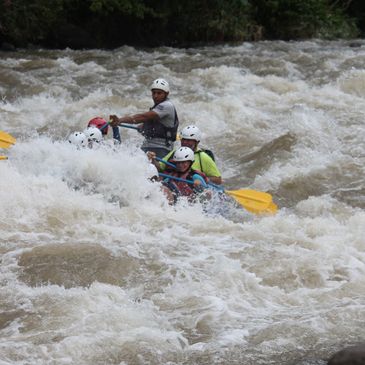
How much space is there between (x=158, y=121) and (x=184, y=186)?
1.10 meters

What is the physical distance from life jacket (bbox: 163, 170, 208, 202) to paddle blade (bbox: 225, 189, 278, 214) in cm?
39

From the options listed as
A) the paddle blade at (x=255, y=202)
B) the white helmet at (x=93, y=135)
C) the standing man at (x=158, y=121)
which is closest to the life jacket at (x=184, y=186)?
the paddle blade at (x=255, y=202)

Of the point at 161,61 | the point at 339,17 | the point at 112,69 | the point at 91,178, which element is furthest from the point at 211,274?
the point at 339,17

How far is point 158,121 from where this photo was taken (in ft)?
28.0

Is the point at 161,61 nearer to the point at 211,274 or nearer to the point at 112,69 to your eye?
the point at 112,69

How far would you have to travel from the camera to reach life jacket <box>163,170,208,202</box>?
7.70 meters

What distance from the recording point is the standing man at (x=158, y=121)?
844cm

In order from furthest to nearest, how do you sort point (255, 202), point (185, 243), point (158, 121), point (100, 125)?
point (100, 125) < point (158, 121) < point (255, 202) < point (185, 243)

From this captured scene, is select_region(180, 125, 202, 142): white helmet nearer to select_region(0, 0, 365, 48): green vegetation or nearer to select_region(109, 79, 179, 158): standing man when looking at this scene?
A: select_region(109, 79, 179, 158): standing man

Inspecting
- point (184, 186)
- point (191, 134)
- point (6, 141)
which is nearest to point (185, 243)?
point (184, 186)

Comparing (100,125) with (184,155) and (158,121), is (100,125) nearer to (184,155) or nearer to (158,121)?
(158,121)

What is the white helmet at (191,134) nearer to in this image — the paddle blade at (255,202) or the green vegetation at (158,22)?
the paddle blade at (255,202)

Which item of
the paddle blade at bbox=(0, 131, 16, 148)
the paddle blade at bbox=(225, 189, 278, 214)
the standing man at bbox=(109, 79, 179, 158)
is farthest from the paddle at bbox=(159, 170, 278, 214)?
the paddle blade at bbox=(0, 131, 16, 148)

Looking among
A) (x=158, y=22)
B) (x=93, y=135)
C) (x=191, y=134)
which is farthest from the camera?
(x=158, y=22)
